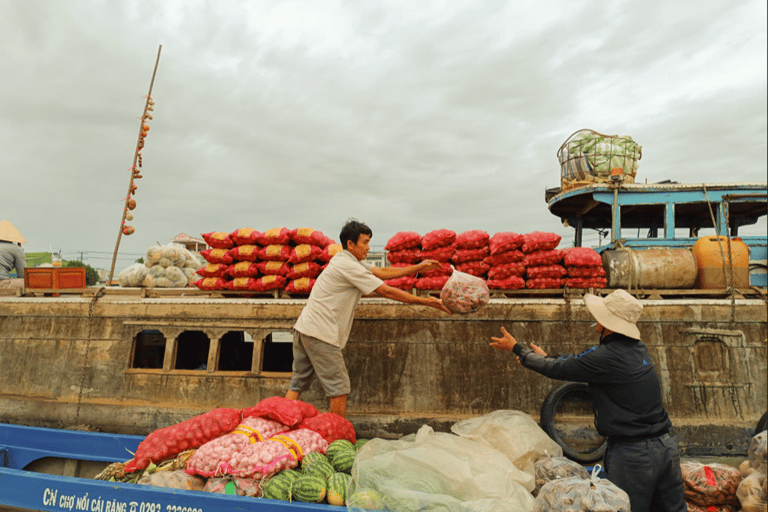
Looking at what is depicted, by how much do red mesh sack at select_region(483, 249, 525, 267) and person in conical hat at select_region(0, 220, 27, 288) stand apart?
24.2 feet

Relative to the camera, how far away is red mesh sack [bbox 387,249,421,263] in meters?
5.66

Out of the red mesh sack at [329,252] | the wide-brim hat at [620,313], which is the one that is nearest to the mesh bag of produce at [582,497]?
the wide-brim hat at [620,313]

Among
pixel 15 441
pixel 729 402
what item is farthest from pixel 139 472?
pixel 729 402

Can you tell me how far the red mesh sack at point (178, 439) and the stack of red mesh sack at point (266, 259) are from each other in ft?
7.51

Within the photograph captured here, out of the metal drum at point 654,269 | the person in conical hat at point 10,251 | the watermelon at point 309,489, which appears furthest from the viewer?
the person in conical hat at point 10,251

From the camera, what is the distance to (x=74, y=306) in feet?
19.0

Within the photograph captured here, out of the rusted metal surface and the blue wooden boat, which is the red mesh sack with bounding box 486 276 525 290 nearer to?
the rusted metal surface

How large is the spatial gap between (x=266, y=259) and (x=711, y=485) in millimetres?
5117

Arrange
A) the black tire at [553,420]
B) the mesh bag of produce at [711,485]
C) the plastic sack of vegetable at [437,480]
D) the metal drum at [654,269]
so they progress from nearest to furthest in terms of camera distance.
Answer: the plastic sack of vegetable at [437,480] < the mesh bag of produce at [711,485] < the black tire at [553,420] < the metal drum at [654,269]

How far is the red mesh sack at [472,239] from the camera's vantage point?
541 cm

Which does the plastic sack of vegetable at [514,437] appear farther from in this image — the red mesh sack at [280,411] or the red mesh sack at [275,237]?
the red mesh sack at [275,237]

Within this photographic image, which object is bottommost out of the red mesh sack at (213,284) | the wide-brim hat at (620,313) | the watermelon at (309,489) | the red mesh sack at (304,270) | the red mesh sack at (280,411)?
the watermelon at (309,489)

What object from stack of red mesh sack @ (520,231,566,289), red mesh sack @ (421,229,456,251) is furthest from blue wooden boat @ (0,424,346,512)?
stack of red mesh sack @ (520,231,566,289)

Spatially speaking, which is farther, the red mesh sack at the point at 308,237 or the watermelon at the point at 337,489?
the red mesh sack at the point at 308,237
